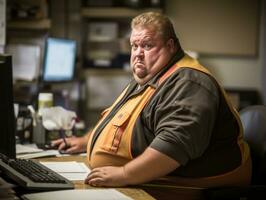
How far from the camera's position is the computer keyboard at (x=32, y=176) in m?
1.64

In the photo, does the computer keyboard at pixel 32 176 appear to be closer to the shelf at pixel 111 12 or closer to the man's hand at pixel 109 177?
the man's hand at pixel 109 177

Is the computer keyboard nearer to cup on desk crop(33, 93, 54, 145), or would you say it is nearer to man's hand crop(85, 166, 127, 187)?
man's hand crop(85, 166, 127, 187)

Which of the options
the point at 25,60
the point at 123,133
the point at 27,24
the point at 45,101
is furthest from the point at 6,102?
the point at 27,24

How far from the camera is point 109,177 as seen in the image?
5.78ft

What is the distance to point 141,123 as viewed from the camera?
6.26 ft

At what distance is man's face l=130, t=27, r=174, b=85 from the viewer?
202 cm

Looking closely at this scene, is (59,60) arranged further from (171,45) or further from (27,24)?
(171,45)

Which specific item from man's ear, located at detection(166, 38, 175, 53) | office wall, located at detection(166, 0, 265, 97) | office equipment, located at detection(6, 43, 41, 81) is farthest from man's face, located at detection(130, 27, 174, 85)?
office wall, located at detection(166, 0, 265, 97)

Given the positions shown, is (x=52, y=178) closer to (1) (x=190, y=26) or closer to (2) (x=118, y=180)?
(2) (x=118, y=180)

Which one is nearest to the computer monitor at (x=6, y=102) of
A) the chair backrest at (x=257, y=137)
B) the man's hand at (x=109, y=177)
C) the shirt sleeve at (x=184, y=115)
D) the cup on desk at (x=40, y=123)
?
the man's hand at (x=109, y=177)

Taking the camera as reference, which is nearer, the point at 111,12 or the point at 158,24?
the point at 158,24

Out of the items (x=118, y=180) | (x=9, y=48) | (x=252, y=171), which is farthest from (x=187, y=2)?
(x=118, y=180)

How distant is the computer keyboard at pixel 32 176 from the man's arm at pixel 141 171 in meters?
0.13

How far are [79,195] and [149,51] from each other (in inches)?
27.4
